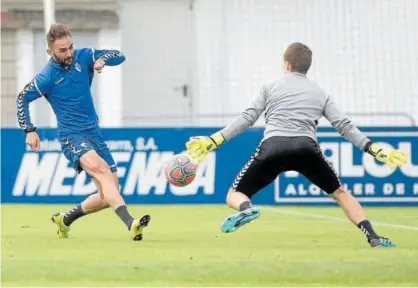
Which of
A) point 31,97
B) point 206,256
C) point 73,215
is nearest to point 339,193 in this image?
point 206,256

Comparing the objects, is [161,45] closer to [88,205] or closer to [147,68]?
[147,68]

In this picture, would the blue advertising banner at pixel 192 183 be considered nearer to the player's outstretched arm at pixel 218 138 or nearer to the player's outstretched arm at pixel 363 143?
the player's outstretched arm at pixel 363 143

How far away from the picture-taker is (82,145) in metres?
13.2

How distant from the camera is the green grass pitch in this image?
390 inches

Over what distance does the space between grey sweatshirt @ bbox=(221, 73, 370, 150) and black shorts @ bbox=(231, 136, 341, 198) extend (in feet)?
0.30

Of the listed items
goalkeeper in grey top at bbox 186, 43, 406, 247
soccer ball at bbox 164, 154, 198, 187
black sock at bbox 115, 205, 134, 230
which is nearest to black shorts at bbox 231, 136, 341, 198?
goalkeeper in grey top at bbox 186, 43, 406, 247

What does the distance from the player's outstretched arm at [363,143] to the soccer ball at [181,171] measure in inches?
62.2

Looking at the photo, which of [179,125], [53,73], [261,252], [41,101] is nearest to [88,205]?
[53,73]

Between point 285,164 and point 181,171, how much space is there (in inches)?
54.7

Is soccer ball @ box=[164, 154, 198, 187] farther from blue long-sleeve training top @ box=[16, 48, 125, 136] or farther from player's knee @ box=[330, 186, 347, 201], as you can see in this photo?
player's knee @ box=[330, 186, 347, 201]

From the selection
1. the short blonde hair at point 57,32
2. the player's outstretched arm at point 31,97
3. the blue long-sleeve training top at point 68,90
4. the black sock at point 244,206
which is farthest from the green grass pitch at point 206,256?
the short blonde hair at point 57,32

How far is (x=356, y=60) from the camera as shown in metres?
27.0

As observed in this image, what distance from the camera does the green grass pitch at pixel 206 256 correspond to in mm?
9914

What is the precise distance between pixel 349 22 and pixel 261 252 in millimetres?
16112
